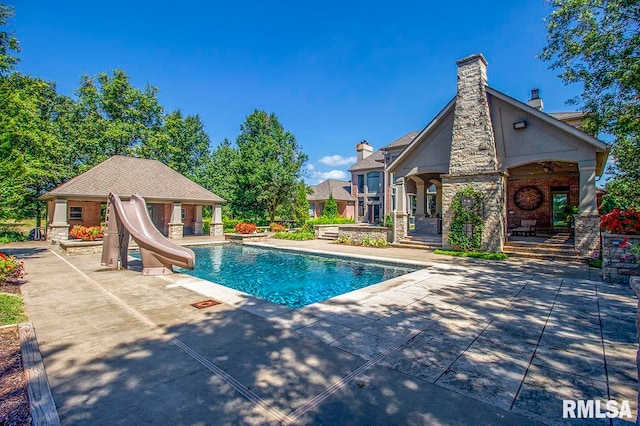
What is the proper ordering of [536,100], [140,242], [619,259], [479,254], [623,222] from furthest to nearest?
1. [536,100]
2. [479,254]
3. [140,242]
4. [623,222]
5. [619,259]

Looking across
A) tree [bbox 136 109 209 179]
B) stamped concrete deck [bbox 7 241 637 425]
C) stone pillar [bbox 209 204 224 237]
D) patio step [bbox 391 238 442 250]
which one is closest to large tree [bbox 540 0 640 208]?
patio step [bbox 391 238 442 250]

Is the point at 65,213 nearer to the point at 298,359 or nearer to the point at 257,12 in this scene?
the point at 257,12

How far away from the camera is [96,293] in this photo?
6.62 meters

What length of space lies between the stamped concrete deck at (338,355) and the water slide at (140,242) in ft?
6.00

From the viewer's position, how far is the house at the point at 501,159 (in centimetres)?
1091

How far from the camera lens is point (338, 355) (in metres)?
3.65

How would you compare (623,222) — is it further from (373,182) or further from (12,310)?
(373,182)

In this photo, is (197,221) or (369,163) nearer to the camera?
(197,221)

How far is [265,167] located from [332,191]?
11024 millimetres

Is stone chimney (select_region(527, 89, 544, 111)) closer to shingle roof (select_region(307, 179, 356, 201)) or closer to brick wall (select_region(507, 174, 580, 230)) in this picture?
brick wall (select_region(507, 174, 580, 230))

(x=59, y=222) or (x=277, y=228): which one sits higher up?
(x=59, y=222)

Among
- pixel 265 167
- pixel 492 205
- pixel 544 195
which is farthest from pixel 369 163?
pixel 492 205

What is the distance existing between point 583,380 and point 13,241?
2775cm

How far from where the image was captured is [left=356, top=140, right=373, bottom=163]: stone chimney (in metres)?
35.5
